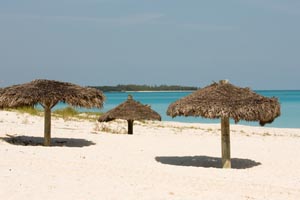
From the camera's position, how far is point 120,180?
29.4 ft

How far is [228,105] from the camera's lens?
11.1 meters

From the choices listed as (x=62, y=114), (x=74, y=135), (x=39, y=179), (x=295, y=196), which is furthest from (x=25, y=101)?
(x=62, y=114)

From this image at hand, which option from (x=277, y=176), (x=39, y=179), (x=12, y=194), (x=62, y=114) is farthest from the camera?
(x=62, y=114)

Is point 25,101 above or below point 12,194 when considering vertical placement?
above

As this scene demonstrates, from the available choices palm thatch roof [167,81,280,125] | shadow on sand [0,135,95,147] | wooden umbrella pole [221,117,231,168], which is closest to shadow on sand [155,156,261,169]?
wooden umbrella pole [221,117,231,168]

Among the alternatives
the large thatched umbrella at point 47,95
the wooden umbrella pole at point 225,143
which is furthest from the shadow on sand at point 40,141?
the wooden umbrella pole at point 225,143

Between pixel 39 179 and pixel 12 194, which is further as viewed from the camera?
pixel 39 179

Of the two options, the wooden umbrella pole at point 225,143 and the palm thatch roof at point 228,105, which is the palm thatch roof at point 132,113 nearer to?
the palm thatch roof at point 228,105

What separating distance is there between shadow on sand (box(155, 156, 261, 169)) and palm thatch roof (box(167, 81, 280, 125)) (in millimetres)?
1270

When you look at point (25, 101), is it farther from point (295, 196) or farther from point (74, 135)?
point (295, 196)

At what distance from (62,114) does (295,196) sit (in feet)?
62.7

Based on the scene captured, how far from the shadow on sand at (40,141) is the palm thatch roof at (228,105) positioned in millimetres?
4115

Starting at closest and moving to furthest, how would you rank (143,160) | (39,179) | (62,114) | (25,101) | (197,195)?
(197,195) → (39,179) → (143,160) → (25,101) → (62,114)

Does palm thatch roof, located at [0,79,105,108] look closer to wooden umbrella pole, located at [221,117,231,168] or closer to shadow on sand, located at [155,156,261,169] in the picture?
shadow on sand, located at [155,156,261,169]
